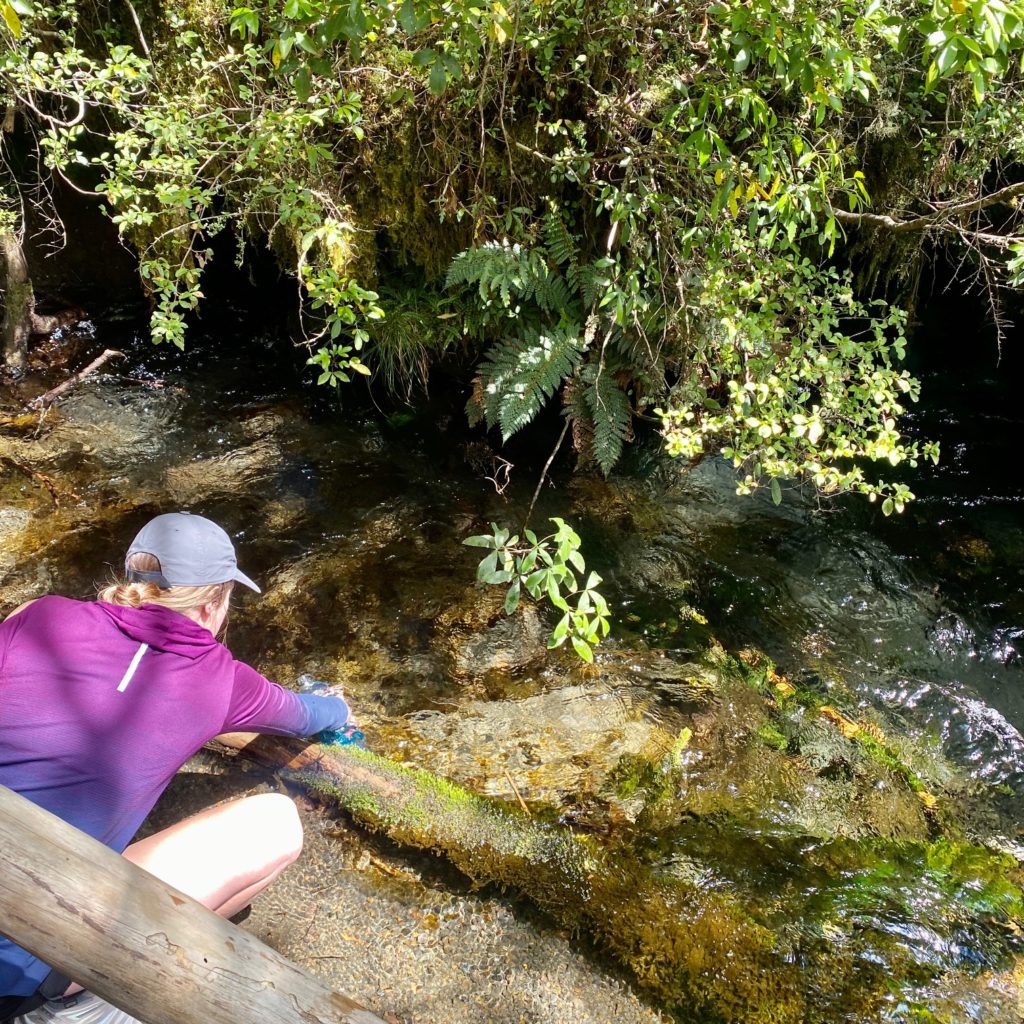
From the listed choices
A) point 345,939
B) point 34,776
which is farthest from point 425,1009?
point 34,776

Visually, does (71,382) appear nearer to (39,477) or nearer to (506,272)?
(39,477)

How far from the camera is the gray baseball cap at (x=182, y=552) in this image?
2123 millimetres

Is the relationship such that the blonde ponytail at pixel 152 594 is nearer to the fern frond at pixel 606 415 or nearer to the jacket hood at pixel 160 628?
the jacket hood at pixel 160 628

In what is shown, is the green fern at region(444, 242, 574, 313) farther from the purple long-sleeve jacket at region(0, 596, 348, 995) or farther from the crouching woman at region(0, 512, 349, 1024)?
the purple long-sleeve jacket at region(0, 596, 348, 995)

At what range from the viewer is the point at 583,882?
8.33 feet

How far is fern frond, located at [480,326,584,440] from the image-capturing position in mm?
4547

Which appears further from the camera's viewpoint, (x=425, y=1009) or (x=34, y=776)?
(x=425, y=1009)

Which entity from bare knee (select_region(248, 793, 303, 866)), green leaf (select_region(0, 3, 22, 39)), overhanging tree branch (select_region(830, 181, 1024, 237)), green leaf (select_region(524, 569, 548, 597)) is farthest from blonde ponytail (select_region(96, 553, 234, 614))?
overhanging tree branch (select_region(830, 181, 1024, 237))

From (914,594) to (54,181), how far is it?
7755mm

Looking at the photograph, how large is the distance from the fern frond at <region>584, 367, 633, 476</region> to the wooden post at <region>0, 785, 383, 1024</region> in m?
3.74

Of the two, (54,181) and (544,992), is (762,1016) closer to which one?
(544,992)

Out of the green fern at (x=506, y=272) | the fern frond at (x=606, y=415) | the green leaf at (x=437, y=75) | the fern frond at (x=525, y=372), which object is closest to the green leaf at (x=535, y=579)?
the green leaf at (x=437, y=75)

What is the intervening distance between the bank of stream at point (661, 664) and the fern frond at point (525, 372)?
0.68 meters

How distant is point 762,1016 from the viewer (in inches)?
88.2
